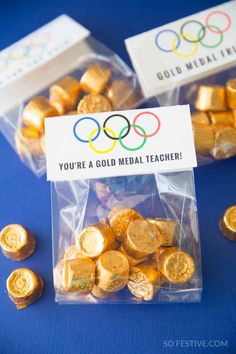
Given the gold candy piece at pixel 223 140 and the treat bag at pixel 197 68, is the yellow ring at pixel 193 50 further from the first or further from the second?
the gold candy piece at pixel 223 140

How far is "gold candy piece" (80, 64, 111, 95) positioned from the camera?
1.14 m

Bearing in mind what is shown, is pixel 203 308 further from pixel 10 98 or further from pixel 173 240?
pixel 10 98

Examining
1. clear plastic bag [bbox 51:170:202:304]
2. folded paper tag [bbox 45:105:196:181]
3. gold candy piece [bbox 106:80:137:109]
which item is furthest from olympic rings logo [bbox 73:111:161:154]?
gold candy piece [bbox 106:80:137:109]

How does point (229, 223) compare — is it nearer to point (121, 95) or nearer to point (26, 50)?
point (121, 95)

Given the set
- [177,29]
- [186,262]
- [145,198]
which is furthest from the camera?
[177,29]

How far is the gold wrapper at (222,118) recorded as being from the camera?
3.52 feet

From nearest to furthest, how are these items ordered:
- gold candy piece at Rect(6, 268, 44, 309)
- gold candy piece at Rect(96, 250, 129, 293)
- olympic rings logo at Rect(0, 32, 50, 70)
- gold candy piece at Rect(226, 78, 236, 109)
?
gold candy piece at Rect(96, 250, 129, 293) → gold candy piece at Rect(6, 268, 44, 309) → gold candy piece at Rect(226, 78, 236, 109) → olympic rings logo at Rect(0, 32, 50, 70)

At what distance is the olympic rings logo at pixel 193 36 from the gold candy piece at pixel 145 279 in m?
0.55

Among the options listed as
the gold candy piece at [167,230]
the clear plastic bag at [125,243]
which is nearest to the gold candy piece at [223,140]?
the clear plastic bag at [125,243]

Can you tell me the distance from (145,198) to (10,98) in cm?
46

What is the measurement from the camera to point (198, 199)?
1.06 metres

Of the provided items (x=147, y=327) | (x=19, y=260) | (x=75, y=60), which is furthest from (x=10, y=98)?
(x=147, y=327)

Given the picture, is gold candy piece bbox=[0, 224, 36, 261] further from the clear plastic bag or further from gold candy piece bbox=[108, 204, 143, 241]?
gold candy piece bbox=[108, 204, 143, 241]

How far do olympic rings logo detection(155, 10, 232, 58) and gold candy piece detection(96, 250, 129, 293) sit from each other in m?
0.55
